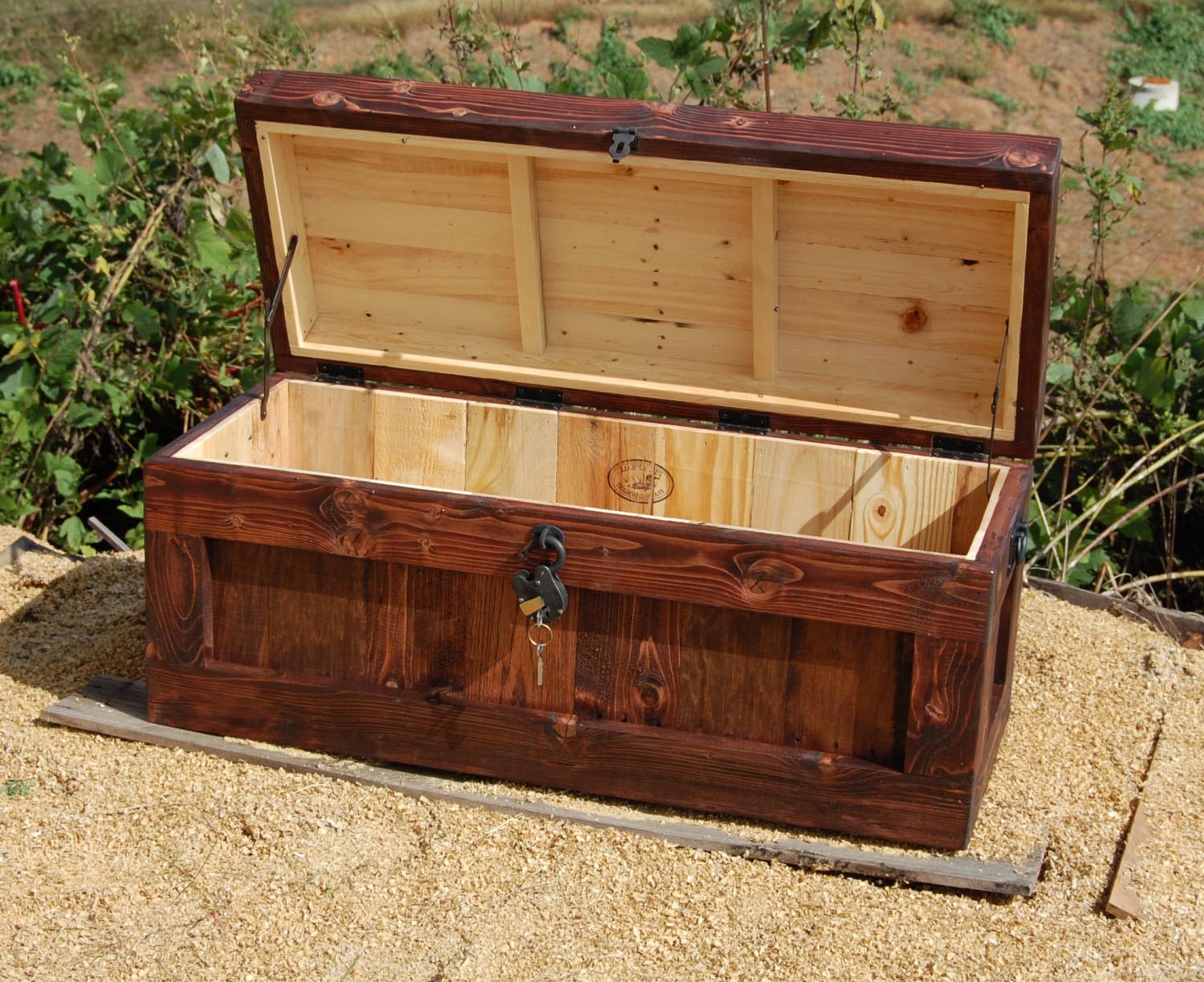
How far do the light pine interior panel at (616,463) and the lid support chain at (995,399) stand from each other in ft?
0.28

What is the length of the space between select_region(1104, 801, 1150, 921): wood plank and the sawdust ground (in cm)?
3

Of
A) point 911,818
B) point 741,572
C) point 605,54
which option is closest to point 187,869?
point 741,572

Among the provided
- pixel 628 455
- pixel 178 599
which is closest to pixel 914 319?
pixel 628 455

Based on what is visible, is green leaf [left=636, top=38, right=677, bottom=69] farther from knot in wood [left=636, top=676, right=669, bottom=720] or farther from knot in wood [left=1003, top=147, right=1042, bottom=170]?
knot in wood [left=636, top=676, right=669, bottom=720]

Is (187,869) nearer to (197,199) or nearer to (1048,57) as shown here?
(197,199)

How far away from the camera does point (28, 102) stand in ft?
37.5

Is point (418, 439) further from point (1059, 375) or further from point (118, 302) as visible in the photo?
point (1059, 375)

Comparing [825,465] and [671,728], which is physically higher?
[825,465]

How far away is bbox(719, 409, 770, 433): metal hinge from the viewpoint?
410 cm

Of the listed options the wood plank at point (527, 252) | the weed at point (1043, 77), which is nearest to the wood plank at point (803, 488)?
the wood plank at point (527, 252)

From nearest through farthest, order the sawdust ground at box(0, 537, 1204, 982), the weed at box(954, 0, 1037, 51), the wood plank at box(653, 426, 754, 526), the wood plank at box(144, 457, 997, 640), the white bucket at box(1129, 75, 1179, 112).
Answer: the sawdust ground at box(0, 537, 1204, 982)
the wood plank at box(144, 457, 997, 640)
the wood plank at box(653, 426, 754, 526)
the white bucket at box(1129, 75, 1179, 112)
the weed at box(954, 0, 1037, 51)

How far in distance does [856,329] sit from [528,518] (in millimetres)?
1175

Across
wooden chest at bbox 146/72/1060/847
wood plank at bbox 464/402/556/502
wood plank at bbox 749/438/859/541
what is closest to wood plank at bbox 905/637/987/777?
wooden chest at bbox 146/72/1060/847

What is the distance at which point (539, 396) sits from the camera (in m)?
4.25
